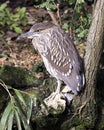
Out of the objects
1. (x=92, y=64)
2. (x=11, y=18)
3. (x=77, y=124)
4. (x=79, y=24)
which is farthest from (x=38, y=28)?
(x=11, y=18)

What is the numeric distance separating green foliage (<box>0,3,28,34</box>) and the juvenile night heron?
6.96 feet

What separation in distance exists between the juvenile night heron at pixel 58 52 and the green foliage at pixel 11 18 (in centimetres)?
212

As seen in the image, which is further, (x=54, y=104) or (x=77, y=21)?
(x=77, y=21)

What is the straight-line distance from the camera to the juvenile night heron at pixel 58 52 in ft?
13.7

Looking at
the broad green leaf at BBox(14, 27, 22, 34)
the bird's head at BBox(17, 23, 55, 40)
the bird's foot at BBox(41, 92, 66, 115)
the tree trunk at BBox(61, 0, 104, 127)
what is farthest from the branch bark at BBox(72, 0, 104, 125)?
the broad green leaf at BBox(14, 27, 22, 34)

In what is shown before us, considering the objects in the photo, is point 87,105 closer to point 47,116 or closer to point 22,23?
point 47,116

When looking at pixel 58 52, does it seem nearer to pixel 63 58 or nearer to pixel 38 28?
pixel 63 58

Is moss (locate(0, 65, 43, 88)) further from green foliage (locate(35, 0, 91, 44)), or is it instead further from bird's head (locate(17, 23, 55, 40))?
green foliage (locate(35, 0, 91, 44))

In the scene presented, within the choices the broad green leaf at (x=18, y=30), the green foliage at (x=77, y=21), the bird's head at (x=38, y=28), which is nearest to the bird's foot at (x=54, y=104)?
the bird's head at (x=38, y=28)

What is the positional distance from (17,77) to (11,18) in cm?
204

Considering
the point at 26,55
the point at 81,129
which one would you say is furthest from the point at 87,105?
the point at 26,55

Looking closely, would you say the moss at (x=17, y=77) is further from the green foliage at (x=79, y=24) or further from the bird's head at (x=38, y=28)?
the green foliage at (x=79, y=24)

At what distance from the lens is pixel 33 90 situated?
4469 mm

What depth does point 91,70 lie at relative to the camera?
162 inches
